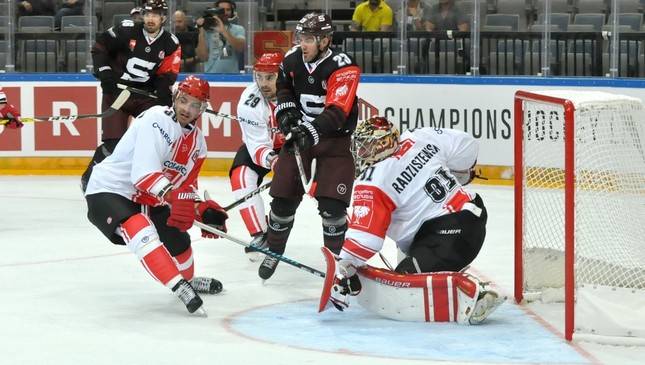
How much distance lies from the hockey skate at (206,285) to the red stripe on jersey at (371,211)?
3.05 ft

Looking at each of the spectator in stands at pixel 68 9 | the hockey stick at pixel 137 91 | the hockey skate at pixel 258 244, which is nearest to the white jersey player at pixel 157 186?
the hockey skate at pixel 258 244

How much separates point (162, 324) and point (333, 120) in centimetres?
111

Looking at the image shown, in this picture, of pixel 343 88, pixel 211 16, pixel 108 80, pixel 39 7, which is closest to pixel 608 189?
pixel 343 88

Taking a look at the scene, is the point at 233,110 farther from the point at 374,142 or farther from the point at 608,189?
the point at 608,189

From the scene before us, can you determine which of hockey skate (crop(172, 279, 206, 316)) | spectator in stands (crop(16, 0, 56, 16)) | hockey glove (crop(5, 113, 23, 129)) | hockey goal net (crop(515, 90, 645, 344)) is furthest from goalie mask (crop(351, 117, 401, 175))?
spectator in stands (crop(16, 0, 56, 16))

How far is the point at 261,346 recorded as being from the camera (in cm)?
474

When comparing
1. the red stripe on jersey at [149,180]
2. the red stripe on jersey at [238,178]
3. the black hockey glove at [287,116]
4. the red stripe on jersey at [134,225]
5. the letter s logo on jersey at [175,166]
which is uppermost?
the black hockey glove at [287,116]

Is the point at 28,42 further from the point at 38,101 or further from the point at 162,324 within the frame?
the point at 162,324

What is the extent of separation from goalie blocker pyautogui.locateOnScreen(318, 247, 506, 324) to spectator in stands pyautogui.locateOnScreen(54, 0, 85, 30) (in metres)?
5.52

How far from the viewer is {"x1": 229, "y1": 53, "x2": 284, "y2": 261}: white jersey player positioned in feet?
21.4

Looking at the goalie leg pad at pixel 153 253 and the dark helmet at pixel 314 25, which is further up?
the dark helmet at pixel 314 25

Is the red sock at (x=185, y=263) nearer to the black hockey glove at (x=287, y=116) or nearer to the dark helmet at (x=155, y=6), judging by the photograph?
the black hockey glove at (x=287, y=116)

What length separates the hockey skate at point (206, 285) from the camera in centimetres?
579

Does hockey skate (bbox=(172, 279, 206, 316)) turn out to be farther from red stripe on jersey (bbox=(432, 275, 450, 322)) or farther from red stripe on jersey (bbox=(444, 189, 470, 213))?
red stripe on jersey (bbox=(444, 189, 470, 213))
